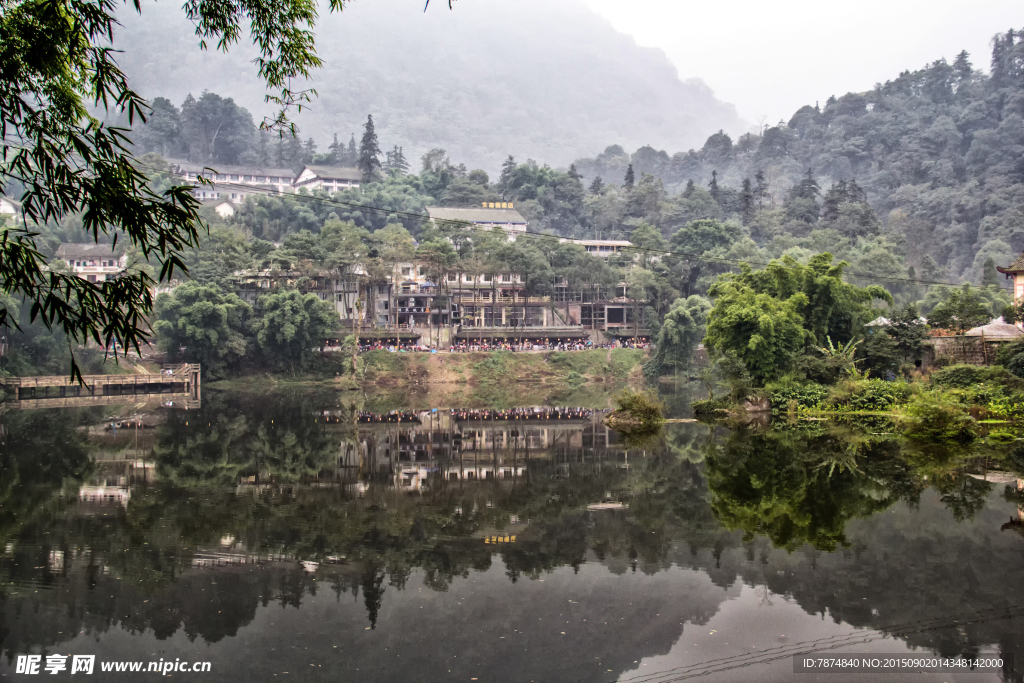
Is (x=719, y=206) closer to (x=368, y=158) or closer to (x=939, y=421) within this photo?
(x=368, y=158)

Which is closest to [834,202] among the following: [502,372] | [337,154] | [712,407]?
[502,372]

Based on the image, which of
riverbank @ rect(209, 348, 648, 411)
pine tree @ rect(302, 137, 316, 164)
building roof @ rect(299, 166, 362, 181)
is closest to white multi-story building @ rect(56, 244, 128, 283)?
riverbank @ rect(209, 348, 648, 411)

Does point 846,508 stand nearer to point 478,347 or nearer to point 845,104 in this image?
point 478,347

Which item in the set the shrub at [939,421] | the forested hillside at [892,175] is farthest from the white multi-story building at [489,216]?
the shrub at [939,421]

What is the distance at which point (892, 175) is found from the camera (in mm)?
116375

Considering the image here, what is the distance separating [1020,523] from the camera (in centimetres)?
1203

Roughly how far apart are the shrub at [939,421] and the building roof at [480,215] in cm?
6104

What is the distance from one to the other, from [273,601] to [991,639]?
7617mm

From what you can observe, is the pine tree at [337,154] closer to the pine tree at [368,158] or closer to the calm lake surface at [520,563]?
the pine tree at [368,158]

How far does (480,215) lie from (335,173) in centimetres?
3132

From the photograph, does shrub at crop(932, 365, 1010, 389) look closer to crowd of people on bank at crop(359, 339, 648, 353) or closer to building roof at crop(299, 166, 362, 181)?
crowd of people on bank at crop(359, 339, 648, 353)

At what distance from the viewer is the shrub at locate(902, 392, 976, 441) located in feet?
67.6

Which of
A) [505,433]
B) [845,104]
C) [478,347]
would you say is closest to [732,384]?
[505,433]

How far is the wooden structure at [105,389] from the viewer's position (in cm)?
3866
